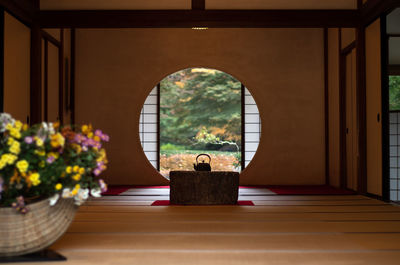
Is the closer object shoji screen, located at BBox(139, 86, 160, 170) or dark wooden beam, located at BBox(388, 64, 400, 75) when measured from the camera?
dark wooden beam, located at BBox(388, 64, 400, 75)

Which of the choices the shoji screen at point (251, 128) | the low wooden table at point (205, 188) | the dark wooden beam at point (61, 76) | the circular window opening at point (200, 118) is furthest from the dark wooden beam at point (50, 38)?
the circular window opening at point (200, 118)

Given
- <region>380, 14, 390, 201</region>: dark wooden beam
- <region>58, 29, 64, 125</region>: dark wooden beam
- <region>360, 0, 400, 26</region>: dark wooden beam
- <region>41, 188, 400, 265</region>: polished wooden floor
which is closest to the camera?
<region>41, 188, 400, 265</region>: polished wooden floor

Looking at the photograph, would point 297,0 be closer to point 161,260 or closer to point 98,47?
point 98,47

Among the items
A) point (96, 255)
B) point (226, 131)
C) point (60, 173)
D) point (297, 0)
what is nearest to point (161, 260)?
point (96, 255)

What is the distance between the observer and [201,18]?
5.17 m

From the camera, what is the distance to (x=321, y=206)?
4.29m

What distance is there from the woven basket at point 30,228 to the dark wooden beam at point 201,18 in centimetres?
341

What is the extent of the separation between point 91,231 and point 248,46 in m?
4.75

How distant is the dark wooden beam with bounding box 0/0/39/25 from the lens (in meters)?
4.47

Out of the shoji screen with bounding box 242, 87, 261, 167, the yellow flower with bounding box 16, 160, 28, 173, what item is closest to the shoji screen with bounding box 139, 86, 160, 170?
the shoji screen with bounding box 242, 87, 261, 167

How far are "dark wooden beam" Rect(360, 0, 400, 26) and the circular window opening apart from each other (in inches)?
262

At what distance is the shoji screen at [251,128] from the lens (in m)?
7.52

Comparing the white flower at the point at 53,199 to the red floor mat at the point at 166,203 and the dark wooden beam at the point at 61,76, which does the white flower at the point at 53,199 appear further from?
the dark wooden beam at the point at 61,76

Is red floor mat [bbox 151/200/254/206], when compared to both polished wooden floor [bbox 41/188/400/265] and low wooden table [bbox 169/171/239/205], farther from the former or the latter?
polished wooden floor [bbox 41/188/400/265]
